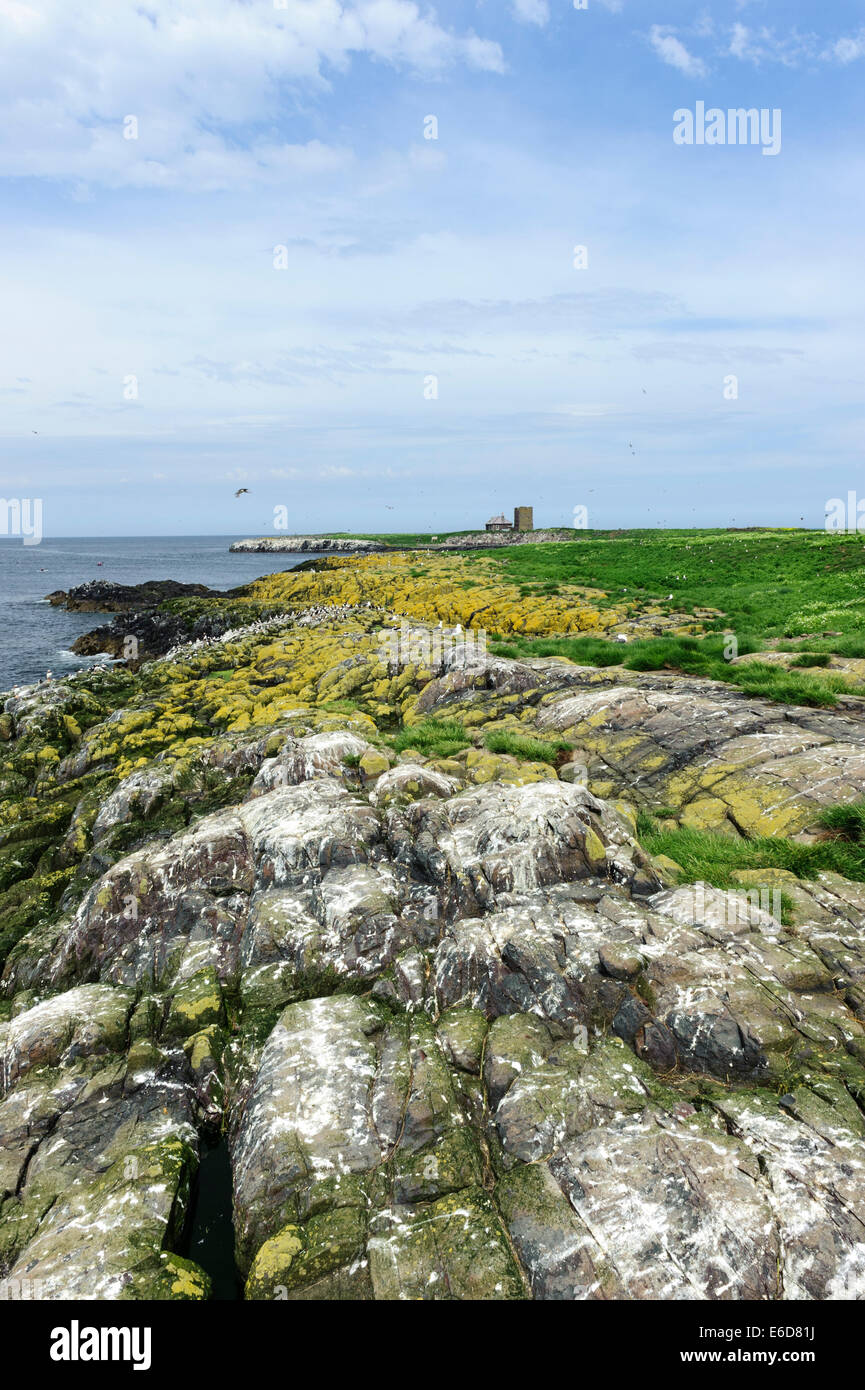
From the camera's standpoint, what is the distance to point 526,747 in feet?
50.3

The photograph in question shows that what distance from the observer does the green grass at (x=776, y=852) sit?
33.5 feet

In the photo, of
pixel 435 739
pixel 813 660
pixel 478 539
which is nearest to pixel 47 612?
pixel 435 739

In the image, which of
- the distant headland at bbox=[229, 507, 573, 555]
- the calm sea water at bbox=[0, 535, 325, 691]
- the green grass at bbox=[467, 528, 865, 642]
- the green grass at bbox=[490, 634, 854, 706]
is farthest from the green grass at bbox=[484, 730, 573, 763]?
the distant headland at bbox=[229, 507, 573, 555]

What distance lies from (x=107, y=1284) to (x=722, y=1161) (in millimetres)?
6937

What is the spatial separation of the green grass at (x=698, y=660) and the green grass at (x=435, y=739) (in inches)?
290

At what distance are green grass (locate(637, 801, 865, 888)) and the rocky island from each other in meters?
0.07

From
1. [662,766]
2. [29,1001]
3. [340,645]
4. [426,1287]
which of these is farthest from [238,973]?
[340,645]

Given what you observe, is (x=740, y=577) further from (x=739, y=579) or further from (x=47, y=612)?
(x=47, y=612)

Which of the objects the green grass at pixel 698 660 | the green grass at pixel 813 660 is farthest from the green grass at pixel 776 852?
the green grass at pixel 813 660

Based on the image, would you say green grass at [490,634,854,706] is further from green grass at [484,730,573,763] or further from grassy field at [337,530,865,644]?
green grass at [484,730,573,763]

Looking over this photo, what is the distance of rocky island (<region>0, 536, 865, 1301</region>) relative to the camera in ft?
21.1

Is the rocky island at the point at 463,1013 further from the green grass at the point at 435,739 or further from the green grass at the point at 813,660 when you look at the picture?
the green grass at the point at 813,660

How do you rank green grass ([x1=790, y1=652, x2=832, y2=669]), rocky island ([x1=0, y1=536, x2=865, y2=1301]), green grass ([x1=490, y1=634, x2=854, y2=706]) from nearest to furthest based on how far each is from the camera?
rocky island ([x1=0, y1=536, x2=865, y2=1301]) < green grass ([x1=490, y1=634, x2=854, y2=706]) < green grass ([x1=790, y1=652, x2=832, y2=669])

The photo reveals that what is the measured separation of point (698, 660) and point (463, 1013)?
50.7ft
